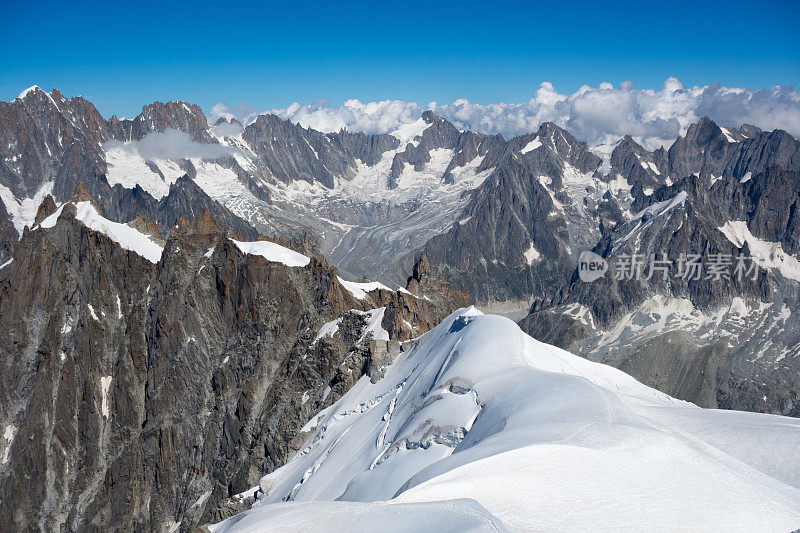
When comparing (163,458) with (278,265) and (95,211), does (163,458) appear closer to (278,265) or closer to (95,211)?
(278,265)

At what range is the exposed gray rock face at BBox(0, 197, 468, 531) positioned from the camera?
90.2 m

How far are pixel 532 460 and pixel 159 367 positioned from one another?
9611cm

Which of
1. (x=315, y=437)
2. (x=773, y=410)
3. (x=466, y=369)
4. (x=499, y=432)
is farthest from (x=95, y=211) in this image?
(x=773, y=410)

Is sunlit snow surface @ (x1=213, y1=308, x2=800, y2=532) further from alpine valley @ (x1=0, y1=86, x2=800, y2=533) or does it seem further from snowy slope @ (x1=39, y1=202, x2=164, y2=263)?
snowy slope @ (x1=39, y1=202, x2=164, y2=263)

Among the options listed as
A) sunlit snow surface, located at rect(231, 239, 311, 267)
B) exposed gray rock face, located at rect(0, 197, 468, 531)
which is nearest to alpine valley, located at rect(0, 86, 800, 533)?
exposed gray rock face, located at rect(0, 197, 468, 531)

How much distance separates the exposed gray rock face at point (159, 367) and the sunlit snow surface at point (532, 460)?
23.4 metres

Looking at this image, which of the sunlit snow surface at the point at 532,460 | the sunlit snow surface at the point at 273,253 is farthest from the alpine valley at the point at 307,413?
the sunlit snow surface at the point at 273,253

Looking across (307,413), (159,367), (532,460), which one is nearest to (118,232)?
(159,367)

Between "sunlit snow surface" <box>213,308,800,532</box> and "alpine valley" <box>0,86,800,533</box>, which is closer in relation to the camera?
"sunlit snow surface" <box>213,308,800,532</box>

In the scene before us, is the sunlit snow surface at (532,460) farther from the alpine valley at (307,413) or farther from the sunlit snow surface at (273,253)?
the sunlit snow surface at (273,253)

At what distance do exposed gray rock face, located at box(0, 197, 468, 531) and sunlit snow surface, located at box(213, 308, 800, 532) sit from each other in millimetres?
23444

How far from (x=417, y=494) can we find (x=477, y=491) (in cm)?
316

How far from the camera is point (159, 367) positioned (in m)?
110

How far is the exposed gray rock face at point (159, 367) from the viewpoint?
296 ft
